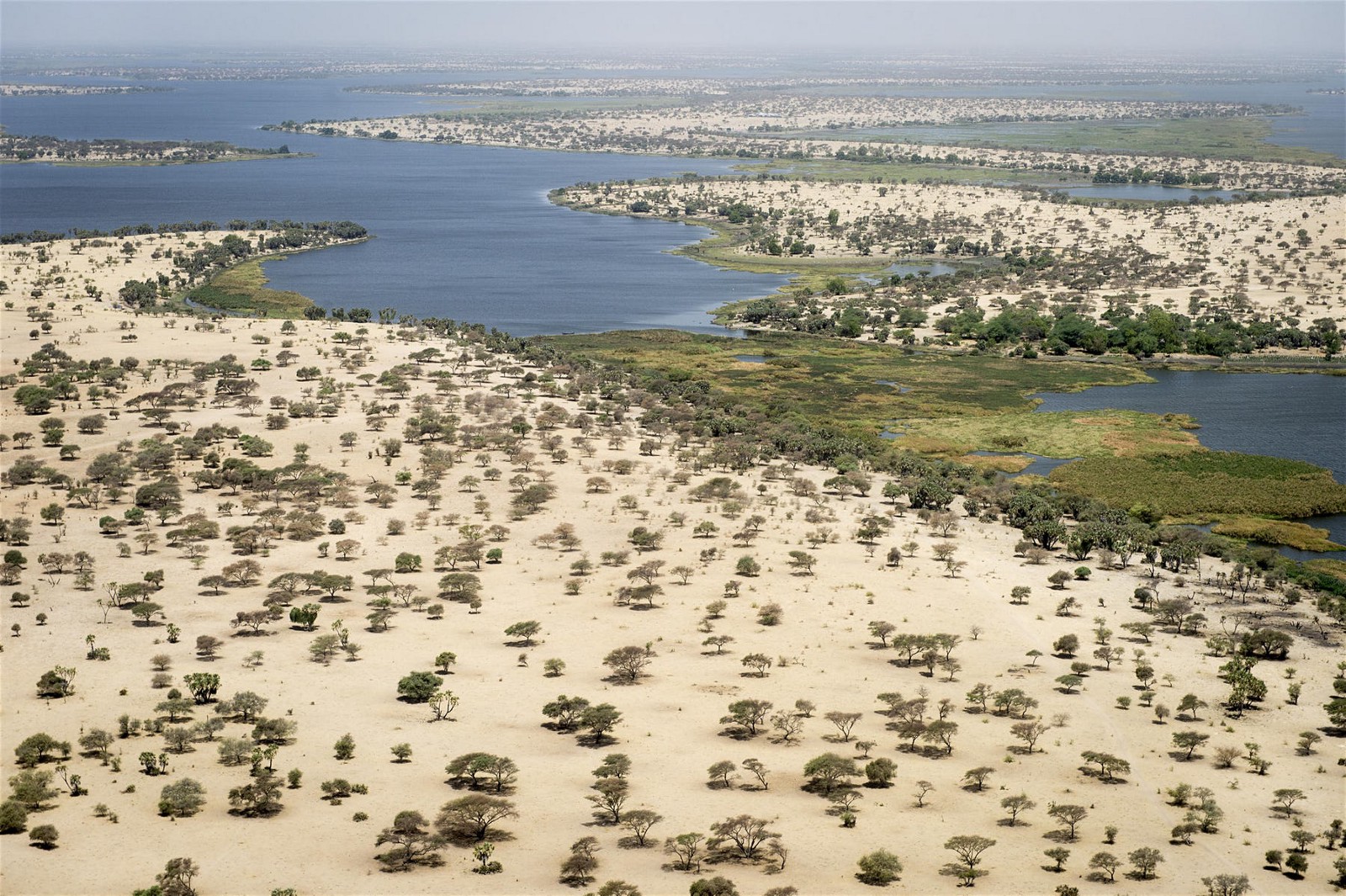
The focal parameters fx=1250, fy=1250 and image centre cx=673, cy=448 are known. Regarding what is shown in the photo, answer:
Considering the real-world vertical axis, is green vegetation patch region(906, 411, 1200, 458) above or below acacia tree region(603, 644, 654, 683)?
above

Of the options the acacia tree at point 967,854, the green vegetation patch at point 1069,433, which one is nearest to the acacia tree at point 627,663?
the acacia tree at point 967,854

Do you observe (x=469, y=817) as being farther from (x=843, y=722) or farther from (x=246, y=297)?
(x=246, y=297)

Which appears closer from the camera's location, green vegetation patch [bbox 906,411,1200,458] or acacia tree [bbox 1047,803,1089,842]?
acacia tree [bbox 1047,803,1089,842]

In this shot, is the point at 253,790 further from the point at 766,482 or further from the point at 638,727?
the point at 766,482

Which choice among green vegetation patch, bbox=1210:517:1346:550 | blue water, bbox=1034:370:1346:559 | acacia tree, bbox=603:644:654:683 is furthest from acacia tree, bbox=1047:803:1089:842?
blue water, bbox=1034:370:1346:559

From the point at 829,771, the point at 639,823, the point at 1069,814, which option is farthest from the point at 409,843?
the point at 1069,814

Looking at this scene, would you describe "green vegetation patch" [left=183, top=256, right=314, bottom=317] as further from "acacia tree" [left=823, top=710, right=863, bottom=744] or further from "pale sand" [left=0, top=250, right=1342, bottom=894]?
"acacia tree" [left=823, top=710, right=863, bottom=744]

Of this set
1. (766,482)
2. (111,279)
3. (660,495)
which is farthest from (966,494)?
(111,279)
